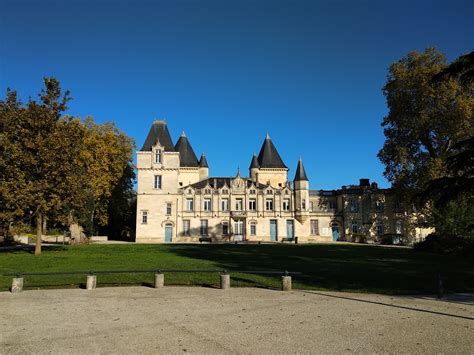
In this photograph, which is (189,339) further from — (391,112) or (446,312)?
(391,112)

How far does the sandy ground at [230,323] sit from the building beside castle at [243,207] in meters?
34.8

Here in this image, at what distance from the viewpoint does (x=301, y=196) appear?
48.6 meters

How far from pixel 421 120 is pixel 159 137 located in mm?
28988

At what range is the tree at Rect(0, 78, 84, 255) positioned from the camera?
72.9ft

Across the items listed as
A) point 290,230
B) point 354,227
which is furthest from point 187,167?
point 354,227

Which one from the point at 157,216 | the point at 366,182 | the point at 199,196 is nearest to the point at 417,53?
the point at 366,182

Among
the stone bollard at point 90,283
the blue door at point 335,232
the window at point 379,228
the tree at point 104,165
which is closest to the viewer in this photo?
the stone bollard at point 90,283

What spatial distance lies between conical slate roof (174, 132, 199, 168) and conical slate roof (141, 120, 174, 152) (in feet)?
17.1

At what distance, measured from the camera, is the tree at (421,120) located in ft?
111

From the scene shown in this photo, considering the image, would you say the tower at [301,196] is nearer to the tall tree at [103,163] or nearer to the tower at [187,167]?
the tower at [187,167]

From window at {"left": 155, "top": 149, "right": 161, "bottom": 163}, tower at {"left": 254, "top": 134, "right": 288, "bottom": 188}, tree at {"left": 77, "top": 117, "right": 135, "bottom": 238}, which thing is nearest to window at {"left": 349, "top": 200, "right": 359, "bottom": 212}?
tower at {"left": 254, "top": 134, "right": 288, "bottom": 188}

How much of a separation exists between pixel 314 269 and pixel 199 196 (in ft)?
104

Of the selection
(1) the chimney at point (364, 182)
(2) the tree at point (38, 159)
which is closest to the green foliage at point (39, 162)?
(2) the tree at point (38, 159)

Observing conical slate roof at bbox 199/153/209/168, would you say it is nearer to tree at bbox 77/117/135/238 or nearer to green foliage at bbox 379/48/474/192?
tree at bbox 77/117/135/238
